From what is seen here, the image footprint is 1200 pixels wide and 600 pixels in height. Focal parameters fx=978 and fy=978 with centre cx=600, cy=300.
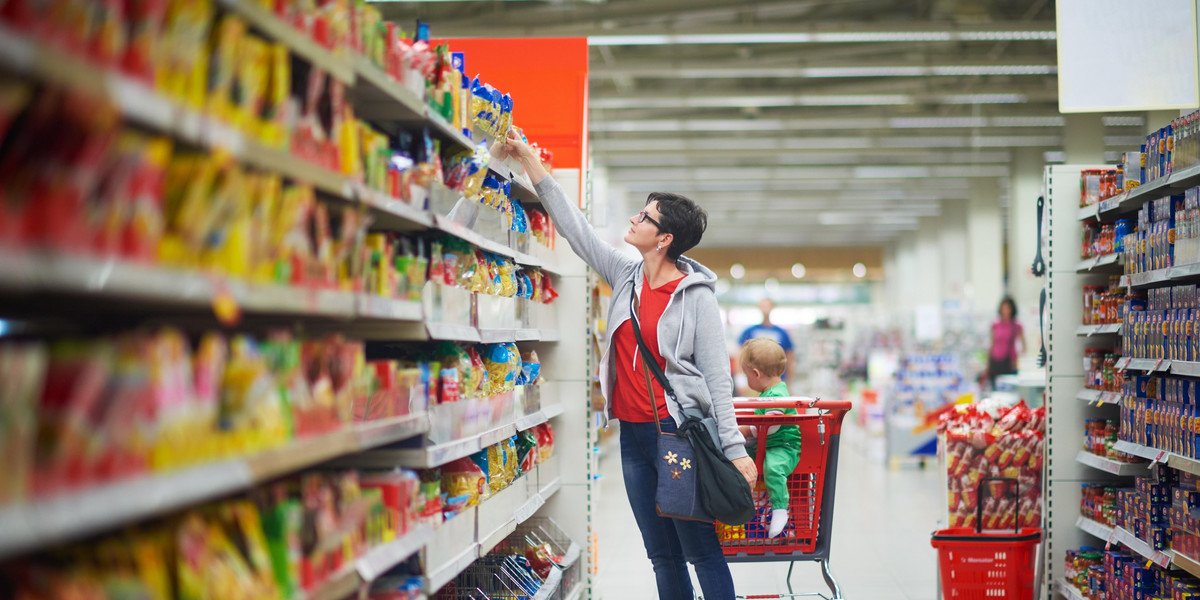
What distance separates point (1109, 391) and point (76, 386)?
4.04 m

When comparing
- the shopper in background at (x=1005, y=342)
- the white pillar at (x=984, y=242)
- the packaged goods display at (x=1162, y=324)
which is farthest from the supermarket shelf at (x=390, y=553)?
the white pillar at (x=984, y=242)

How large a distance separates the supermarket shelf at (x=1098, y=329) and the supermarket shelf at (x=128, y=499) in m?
3.42

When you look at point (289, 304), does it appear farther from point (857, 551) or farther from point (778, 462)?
point (857, 551)

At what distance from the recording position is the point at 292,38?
5.64ft

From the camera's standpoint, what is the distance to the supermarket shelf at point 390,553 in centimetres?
195

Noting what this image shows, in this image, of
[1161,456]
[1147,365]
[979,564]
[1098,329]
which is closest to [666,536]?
[979,564]

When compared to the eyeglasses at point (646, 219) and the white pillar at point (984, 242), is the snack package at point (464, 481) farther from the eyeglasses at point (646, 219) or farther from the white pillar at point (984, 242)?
the white pillar at point (984, 242)

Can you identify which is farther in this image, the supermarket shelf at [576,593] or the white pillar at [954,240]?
the white pillar at [954,240]

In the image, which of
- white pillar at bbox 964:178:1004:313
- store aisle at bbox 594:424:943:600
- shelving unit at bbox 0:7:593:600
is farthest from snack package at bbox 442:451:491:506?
white pillar at bbox 964:178:1004:313

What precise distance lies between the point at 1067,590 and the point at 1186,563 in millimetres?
929

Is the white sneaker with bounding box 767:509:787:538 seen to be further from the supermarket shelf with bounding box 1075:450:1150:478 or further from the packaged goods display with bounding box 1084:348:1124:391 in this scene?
the packaged goods display with bounding box 1084:348:1124:391

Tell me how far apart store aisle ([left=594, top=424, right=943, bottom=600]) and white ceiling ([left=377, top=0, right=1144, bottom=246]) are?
4.63m

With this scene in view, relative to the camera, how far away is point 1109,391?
412 centimetres

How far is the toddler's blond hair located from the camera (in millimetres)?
4078
